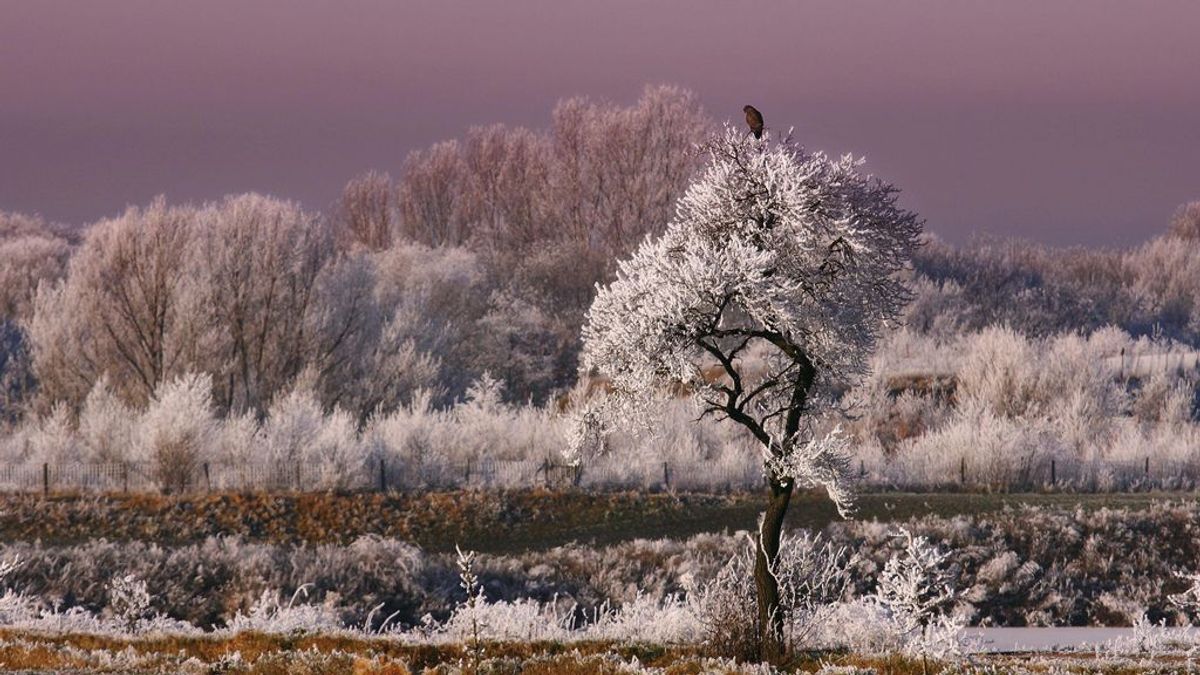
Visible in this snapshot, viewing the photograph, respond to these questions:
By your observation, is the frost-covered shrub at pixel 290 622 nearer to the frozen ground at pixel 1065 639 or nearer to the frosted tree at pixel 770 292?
the frosted tree at pixel 770 292

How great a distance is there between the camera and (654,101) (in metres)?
80.8

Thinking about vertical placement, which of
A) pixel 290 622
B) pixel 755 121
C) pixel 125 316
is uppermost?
pixel 125 316

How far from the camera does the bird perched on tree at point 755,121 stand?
14398mm

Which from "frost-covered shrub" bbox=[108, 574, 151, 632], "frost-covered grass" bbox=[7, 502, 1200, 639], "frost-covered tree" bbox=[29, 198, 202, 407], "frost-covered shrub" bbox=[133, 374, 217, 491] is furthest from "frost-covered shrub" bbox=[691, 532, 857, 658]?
"frost-covered tree" bbox=[29, 198, 202, 407]

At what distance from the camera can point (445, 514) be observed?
3069cm

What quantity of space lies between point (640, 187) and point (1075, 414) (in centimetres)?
3879

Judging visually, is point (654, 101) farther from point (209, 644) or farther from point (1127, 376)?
point (209, 644)

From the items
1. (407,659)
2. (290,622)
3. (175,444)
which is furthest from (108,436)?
(407,659)

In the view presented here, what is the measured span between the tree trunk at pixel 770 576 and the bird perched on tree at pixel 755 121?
3.16m

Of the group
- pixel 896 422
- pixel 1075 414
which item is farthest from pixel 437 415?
pixel 1075 414

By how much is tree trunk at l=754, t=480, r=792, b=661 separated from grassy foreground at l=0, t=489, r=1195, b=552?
14.1m

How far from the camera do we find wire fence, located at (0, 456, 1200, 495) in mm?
33062

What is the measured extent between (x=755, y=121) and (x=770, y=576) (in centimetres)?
411

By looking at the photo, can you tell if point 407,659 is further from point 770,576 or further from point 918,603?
point 918,603
